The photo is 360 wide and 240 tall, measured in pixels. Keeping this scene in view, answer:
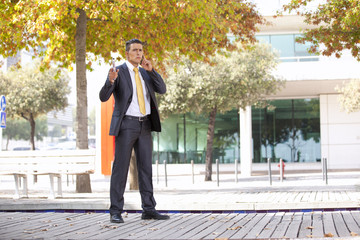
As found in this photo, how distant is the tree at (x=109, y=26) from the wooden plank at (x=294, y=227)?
5682 millimetres

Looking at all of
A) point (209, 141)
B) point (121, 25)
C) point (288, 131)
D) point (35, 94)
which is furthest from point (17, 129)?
point (121, 25)

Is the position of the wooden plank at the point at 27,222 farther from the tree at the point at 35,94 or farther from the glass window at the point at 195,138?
the glass window at the point at 195,138

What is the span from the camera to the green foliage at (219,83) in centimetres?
2164

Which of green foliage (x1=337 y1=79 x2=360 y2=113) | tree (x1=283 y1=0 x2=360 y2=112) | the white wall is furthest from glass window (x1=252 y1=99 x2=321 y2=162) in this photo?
tree (x1=283 y1=0 x2=360 y2=112)

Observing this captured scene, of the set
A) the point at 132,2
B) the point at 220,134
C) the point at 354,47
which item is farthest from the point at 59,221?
the point at 220,134

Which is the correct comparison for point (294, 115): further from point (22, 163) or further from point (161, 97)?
point (22, 163)

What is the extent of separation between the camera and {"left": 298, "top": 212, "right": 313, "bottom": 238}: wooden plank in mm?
4720

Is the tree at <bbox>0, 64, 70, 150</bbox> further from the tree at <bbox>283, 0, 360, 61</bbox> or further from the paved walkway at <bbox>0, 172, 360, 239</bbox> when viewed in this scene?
the paved walkway at <bbox>0, 172, 360, 239</bbox>

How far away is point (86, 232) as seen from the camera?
5.03 metres

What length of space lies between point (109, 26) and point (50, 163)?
12.8 ft

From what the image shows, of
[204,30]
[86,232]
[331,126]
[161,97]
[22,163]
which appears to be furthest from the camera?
[331,126]

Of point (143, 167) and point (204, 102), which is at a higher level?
point (204, 102)

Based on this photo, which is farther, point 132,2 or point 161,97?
point 161,97

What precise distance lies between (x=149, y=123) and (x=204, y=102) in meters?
16.0
